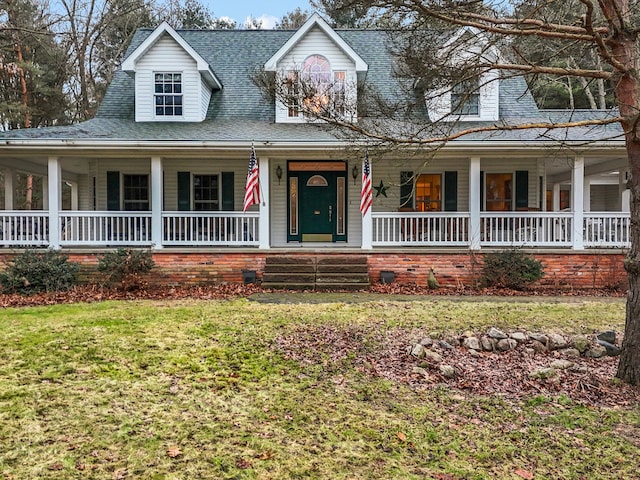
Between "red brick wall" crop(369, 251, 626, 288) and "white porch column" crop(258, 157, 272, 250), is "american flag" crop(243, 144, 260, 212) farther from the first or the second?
"red brick wall" crop(369, 251, 626, 288)

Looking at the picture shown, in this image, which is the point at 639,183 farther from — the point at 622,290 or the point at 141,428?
the point at 622,290

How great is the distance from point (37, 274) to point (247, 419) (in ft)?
27.2

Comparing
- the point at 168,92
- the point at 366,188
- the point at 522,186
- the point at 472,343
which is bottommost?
the point at 472,343

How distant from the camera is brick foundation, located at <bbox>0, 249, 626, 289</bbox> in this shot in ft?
36.8

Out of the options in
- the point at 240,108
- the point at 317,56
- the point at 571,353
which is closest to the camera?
the point at 571,353

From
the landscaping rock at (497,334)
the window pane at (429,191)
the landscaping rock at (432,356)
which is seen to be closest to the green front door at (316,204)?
the window pane at (429,191)

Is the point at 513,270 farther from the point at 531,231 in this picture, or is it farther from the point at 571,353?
the point at 571,353

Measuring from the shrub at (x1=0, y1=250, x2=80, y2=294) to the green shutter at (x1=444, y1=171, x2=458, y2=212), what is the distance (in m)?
9.89

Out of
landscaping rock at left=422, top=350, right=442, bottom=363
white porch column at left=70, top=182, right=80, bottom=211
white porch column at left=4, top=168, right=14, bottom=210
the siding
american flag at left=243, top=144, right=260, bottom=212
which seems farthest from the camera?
white porch column at left=70, top=182, right=80, bottom=211

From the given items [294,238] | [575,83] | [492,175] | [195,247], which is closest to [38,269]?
[195,247]

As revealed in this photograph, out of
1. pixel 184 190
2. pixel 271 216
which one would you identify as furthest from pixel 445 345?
pixel 184 190

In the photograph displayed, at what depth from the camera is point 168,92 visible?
1372 cm

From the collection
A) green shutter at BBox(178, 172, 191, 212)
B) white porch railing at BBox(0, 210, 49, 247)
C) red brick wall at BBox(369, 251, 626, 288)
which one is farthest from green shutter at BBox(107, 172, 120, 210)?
red brick wall at BBox(369, 251, 626, 288)

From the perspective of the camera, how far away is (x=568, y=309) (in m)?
8.42
